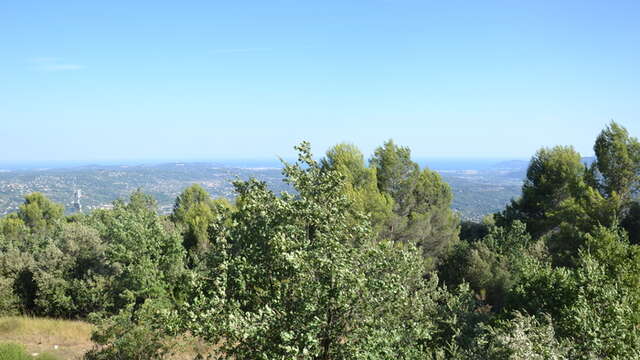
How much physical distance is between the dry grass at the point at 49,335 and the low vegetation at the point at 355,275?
0.34 m

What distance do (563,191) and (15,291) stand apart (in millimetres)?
35996

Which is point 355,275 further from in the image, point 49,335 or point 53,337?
point 49,335

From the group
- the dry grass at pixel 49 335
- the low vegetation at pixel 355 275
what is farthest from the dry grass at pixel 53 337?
the low vegetation at pixel 355 275

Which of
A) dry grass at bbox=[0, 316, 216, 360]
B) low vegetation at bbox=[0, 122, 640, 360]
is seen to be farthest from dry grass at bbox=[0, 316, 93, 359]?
low vegetation at bbox=[0, 122, 640, 360]

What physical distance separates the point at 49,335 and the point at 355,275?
17457mm

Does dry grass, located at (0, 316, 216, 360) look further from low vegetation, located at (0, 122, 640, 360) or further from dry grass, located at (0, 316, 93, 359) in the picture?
low vegetation, located at (0, 122, 640, 360)

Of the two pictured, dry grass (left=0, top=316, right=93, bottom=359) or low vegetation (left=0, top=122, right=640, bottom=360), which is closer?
low vegetation (left=0, top=122, right=640, bottom=360)

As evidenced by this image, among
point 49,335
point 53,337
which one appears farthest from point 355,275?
point 49,335

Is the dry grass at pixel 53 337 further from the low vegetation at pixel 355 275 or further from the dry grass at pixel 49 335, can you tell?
the low vegetation at pixel 355 275

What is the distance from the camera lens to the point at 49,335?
18141 mm

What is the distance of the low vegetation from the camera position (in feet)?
23.7

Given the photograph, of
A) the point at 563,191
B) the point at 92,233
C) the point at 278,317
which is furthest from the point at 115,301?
the point at 563,191

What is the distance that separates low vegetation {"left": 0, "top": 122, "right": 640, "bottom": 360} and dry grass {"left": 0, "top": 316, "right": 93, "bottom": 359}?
1.13ft

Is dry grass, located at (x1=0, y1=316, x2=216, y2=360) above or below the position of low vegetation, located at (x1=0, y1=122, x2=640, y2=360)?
below
